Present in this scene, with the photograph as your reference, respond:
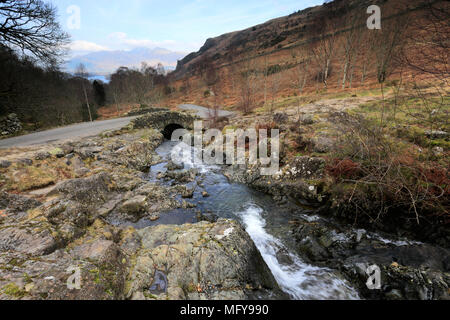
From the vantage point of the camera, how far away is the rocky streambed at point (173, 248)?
3387 mm

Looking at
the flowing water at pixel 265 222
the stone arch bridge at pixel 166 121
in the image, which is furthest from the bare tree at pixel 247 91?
the flowing water at pixel 265 222

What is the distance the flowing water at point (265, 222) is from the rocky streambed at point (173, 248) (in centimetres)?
3

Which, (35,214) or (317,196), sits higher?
(35,214)

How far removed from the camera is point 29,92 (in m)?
19.1

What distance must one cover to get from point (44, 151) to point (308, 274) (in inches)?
445

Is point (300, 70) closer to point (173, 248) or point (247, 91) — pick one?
point (247, 91)

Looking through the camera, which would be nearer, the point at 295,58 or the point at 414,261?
the point at 414,261

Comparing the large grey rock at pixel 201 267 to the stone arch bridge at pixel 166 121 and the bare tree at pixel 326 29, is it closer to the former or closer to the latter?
the stone arch bridge at pixel 166 121

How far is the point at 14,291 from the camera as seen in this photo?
2.68 metres

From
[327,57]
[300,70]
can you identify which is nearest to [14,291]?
[327,57]

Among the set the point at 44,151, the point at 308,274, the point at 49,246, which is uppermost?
the point at 44,151

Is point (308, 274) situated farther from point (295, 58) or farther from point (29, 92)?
point (295, 58)

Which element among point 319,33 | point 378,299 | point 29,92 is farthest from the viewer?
point 319,33
